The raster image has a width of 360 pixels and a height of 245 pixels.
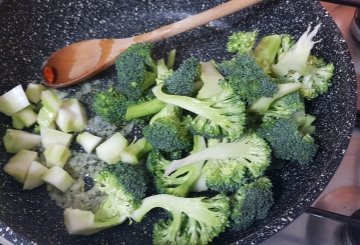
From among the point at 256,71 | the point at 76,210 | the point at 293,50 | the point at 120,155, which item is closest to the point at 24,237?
the point at 76,210

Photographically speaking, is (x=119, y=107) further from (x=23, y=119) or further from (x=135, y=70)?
(x=23, y=119)

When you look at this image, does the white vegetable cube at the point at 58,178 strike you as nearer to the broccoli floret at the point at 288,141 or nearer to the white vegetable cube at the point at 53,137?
the white vegetable cube at the point at 53,137

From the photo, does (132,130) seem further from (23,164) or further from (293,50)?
(293,50)

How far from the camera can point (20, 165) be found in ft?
2.92

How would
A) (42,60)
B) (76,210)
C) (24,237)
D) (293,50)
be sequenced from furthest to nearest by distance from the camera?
(42,60) < (293,50) < (76,210) < (24,237)

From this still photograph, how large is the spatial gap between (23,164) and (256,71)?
0.43 meters

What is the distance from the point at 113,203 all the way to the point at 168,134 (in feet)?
0.47

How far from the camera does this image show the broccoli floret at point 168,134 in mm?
853

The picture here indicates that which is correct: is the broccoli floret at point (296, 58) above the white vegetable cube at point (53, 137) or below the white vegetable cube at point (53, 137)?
above

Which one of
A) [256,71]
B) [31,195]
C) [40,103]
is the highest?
[256,71]

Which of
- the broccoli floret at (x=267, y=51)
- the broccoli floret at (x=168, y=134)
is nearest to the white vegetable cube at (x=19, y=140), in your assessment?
the broccoli floret at (x=168, y=134)

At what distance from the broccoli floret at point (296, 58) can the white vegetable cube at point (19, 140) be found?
460 millimetres

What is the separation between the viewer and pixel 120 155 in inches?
35.6

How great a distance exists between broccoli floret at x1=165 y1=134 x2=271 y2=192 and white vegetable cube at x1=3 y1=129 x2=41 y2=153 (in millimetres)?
270
